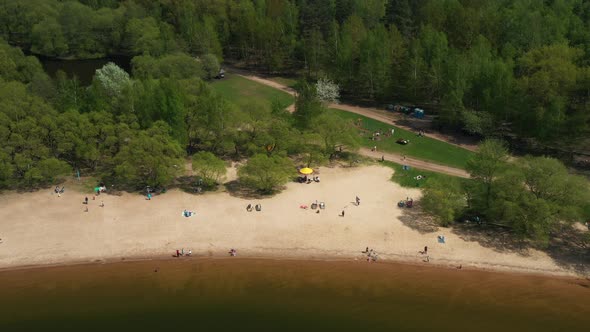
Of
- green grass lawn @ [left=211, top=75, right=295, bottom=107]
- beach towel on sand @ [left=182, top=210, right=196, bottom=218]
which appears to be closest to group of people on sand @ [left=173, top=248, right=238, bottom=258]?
beach towel on sand @ [left=182, top=210, right=196, bottom=218]

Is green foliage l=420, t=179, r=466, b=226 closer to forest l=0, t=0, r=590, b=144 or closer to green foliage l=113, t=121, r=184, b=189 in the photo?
forest l=0, t=0, r=590, b=144

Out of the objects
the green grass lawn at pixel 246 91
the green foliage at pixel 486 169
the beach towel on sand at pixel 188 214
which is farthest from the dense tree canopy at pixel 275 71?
the beach towel on sand at pixel 188 214

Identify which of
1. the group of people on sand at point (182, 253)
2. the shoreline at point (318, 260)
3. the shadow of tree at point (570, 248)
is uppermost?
the shadow of tree at point (570, 248)

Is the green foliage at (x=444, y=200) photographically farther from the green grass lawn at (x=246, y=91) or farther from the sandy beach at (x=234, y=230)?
the green grass lawn at (x=246, y=91)

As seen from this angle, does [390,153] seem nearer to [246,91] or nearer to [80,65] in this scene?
[246,91]

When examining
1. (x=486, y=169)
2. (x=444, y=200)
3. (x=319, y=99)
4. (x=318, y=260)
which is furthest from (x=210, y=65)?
(x=486, y=169)
